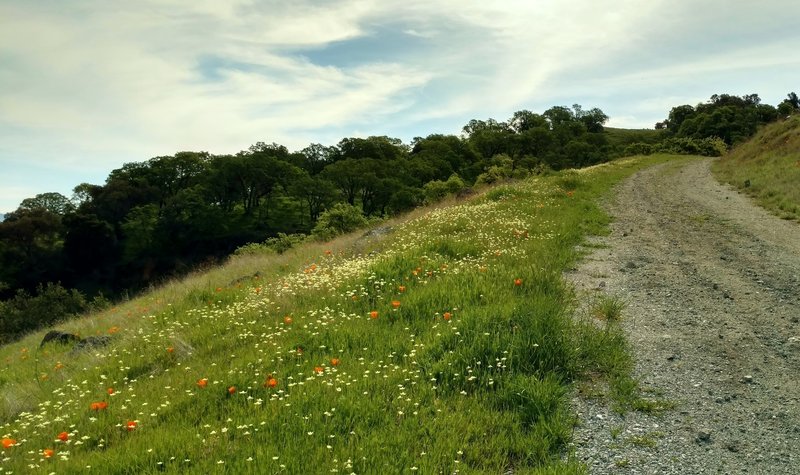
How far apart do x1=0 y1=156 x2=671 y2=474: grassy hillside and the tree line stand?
67.5 meters

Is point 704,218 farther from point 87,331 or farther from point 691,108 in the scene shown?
point 691,108

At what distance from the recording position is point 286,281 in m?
10.5

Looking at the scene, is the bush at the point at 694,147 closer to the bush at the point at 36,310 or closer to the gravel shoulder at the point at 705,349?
the gravel shoulder at the point at 705,349

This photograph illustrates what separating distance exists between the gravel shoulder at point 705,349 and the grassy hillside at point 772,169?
541 cm

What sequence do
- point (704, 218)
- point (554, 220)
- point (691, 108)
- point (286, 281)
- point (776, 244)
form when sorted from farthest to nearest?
point (691, 108)
point (704, 218)
point (554, 220)
point (776, 244)
point (286, 281)

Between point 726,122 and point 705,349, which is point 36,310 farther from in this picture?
point 726,122

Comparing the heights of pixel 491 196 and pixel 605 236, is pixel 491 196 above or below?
above

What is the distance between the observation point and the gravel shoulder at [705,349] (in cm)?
451

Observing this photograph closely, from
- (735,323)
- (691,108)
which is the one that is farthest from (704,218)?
(691,108)

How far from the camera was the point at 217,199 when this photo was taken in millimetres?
111000

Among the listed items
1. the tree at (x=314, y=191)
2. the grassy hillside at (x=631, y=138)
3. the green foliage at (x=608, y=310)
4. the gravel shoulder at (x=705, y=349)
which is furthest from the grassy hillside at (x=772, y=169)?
the tree at (x=314, y=191)

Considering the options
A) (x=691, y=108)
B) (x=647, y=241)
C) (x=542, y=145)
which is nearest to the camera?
(x=647, y=241)

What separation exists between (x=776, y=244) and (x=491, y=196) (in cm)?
1190

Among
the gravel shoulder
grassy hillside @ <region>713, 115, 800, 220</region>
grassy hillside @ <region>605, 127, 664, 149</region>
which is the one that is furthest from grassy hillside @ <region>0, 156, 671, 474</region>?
grassy hillside @ <region>605, 127, 664, 149</region>
